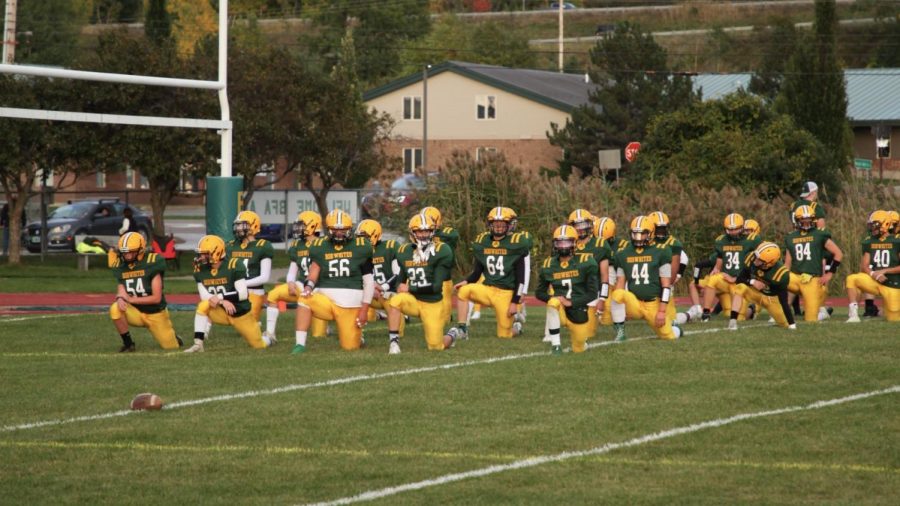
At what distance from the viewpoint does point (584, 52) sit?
3189 inches

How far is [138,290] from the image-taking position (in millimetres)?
15297

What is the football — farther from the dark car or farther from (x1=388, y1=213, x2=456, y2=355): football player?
the dark car

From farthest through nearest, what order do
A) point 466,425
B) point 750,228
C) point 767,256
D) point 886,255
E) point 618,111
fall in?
point 618,111 < point 750,228 < point 886,255 < point 767,256 < point 466,425

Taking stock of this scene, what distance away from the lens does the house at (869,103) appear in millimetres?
58188

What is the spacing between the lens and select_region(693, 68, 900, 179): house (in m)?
58.2

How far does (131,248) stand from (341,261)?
228 cm

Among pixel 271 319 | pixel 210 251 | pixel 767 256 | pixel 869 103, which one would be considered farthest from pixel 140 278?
pixel 869 103

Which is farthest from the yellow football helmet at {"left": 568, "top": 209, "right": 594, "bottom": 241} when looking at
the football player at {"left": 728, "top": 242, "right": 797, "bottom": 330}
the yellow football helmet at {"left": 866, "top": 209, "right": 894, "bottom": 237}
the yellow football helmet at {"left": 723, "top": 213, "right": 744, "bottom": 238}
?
the yellow football helmet at {"left": 866, "top": 209, "right": 894, "bottom": 237}

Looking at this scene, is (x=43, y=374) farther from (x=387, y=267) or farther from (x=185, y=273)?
(x=185, y=273)

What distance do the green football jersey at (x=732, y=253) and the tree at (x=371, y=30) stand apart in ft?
187

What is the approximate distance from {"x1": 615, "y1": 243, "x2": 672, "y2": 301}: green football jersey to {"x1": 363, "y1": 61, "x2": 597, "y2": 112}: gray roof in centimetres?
3999

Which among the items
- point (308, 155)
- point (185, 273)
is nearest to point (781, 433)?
point (185, 273)

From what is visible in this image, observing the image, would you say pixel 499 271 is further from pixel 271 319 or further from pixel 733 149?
pixel 733 149

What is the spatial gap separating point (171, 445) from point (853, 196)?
19.7 m
